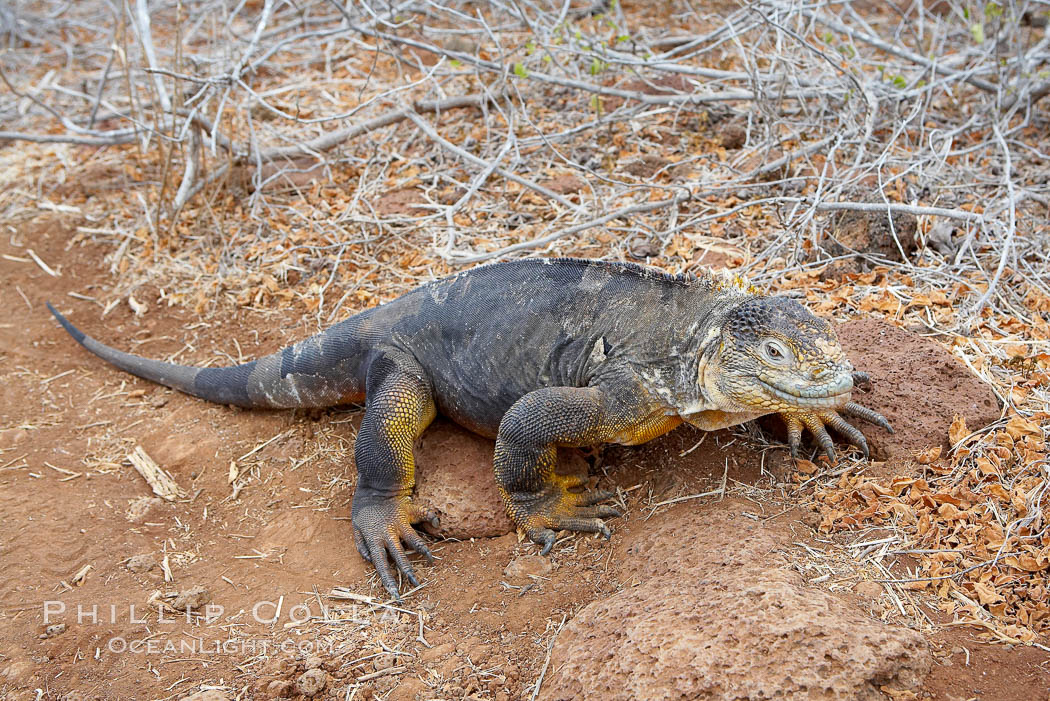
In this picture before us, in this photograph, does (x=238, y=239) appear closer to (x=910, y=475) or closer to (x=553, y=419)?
(x=553, y=419)

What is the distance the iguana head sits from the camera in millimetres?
3590

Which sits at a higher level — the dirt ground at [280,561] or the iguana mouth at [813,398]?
→ the iguana mouth at [813,398]

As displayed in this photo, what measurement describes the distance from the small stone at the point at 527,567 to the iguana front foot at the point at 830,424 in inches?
54.5

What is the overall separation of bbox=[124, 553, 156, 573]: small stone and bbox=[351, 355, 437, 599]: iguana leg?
1.10 m

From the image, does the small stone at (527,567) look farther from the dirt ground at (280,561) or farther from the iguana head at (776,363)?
the iguana head at (776,363)

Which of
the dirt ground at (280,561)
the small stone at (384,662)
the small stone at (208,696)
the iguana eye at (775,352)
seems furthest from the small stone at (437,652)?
the iguana eye at (775,352)

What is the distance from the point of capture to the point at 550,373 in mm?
4578

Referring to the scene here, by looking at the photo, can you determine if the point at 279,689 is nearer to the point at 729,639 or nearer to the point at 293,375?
the point at 729,639

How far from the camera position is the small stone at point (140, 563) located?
4484 millimetres

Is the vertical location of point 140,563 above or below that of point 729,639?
below

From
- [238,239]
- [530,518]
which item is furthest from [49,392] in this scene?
[530,518]

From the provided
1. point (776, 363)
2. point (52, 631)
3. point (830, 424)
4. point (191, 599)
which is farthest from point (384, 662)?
point (830, 424)

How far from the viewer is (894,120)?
22.4 ft

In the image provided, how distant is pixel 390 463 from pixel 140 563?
143 cm
